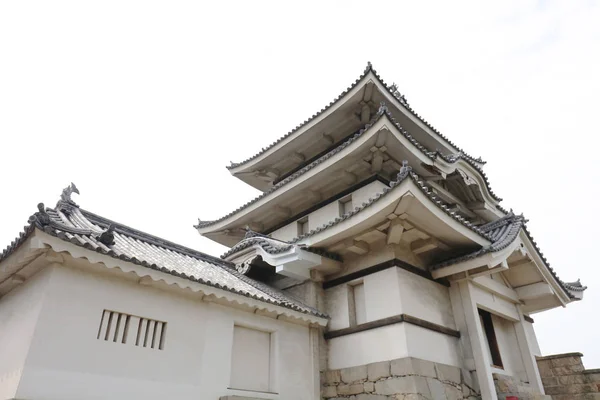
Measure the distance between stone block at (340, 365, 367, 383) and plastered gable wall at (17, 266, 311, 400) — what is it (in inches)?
36.3

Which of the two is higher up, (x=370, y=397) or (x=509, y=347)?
(x=509, y=347)

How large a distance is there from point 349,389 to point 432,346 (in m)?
1.72

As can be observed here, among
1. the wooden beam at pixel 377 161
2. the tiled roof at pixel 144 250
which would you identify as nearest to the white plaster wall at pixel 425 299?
the tiled roof at pixel 144 250

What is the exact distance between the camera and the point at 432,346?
7457mm

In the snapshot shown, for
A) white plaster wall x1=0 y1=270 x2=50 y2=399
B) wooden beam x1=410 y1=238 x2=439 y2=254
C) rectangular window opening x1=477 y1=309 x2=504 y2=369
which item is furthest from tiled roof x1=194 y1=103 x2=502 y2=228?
white plaster wall x1=0 y1=270 x2=50 y2=399

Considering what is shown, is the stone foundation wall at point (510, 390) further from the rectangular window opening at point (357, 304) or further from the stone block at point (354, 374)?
the rectangular window opening at point (357, 304)

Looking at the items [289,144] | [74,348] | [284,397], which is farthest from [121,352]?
[289,144]

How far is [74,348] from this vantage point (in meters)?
5.30

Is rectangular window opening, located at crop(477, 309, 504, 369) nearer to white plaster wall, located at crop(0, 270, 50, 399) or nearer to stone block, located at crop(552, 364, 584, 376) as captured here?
stone block, located at crop(552, 364, 584, 376)

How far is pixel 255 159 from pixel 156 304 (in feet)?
24.2

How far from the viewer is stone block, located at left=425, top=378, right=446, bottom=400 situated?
6.79 meters

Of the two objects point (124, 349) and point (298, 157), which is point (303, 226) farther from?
point (124, 349)

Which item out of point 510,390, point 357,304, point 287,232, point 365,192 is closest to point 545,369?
point 510,390

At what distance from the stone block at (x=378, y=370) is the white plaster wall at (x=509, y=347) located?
3.59 meters
